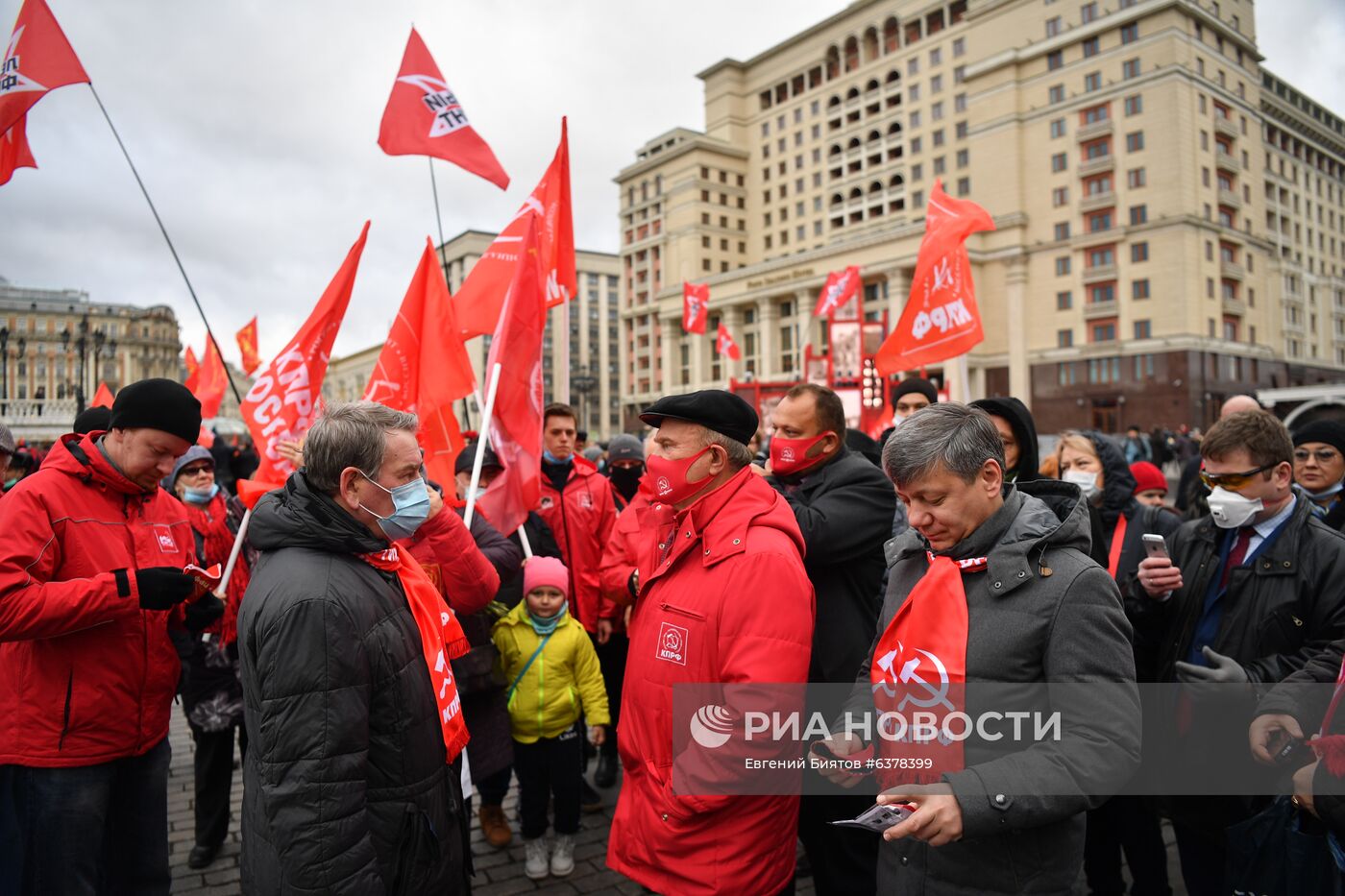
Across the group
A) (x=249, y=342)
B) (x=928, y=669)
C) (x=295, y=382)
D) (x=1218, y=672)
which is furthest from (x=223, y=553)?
(x=249, y=342)

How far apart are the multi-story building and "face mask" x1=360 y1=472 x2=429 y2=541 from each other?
5050cm

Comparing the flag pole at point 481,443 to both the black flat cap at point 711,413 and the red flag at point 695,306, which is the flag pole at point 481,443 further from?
the red flag at point 695,306

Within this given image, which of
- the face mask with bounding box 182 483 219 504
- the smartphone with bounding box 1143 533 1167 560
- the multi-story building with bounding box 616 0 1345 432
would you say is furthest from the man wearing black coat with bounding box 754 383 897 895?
the multi-story building with bounding box 616 0 1345 432

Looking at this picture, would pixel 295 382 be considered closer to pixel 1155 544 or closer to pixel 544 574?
pixel 544 574

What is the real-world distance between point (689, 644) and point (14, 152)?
513 cm

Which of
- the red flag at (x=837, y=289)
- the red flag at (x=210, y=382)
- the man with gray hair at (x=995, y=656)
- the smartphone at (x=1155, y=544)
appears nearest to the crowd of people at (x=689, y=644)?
the man with gray hair at (x=995, y=656)

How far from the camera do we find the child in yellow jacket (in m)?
4.32

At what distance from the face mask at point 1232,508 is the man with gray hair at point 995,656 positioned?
4.75 feet

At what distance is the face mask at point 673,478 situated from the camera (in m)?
2.85

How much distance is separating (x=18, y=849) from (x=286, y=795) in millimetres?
1677

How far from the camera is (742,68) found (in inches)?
3068

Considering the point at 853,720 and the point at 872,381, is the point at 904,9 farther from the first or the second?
the point at 853,720

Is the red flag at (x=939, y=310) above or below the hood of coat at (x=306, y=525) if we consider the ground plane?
above

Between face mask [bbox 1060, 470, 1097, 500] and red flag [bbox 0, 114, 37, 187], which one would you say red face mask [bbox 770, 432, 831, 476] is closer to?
face mask [bbox 1060, 470, 1097, 500]
